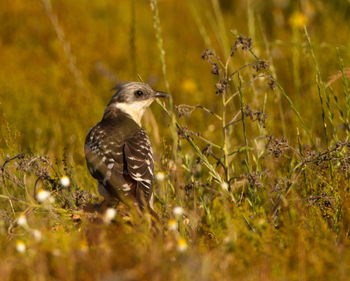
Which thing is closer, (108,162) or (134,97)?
(108,162)

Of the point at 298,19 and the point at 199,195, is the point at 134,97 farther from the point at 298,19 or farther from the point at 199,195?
the point at 298,19

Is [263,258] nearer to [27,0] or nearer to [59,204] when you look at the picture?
[59,204]

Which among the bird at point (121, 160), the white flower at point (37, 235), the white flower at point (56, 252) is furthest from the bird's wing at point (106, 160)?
the white flower at point (56, 252)

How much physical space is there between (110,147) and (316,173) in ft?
5.39

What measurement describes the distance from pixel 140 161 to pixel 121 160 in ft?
0.54

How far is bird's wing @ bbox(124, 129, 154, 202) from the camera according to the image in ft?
13.6

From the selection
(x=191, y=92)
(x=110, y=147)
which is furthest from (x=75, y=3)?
(x=110, y=147)

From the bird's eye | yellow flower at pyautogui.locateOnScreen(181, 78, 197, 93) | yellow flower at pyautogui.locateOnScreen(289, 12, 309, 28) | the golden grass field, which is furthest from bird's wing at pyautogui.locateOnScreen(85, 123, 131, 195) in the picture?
yellow flower at pyautogui.locateOnScreen(181, 78, 197, 93)

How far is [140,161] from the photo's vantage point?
432 cm

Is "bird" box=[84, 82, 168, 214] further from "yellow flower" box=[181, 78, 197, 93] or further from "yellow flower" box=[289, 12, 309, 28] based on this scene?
"yellow flower" box=[181, 78, 197, 93]

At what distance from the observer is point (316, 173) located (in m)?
3.73

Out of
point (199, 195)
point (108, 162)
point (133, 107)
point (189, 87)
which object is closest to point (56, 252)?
point (199, 195)

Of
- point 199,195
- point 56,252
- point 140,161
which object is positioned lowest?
point 199,195

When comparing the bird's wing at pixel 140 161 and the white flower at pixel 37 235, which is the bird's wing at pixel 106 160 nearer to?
the bird's wing at pixel 140 161
